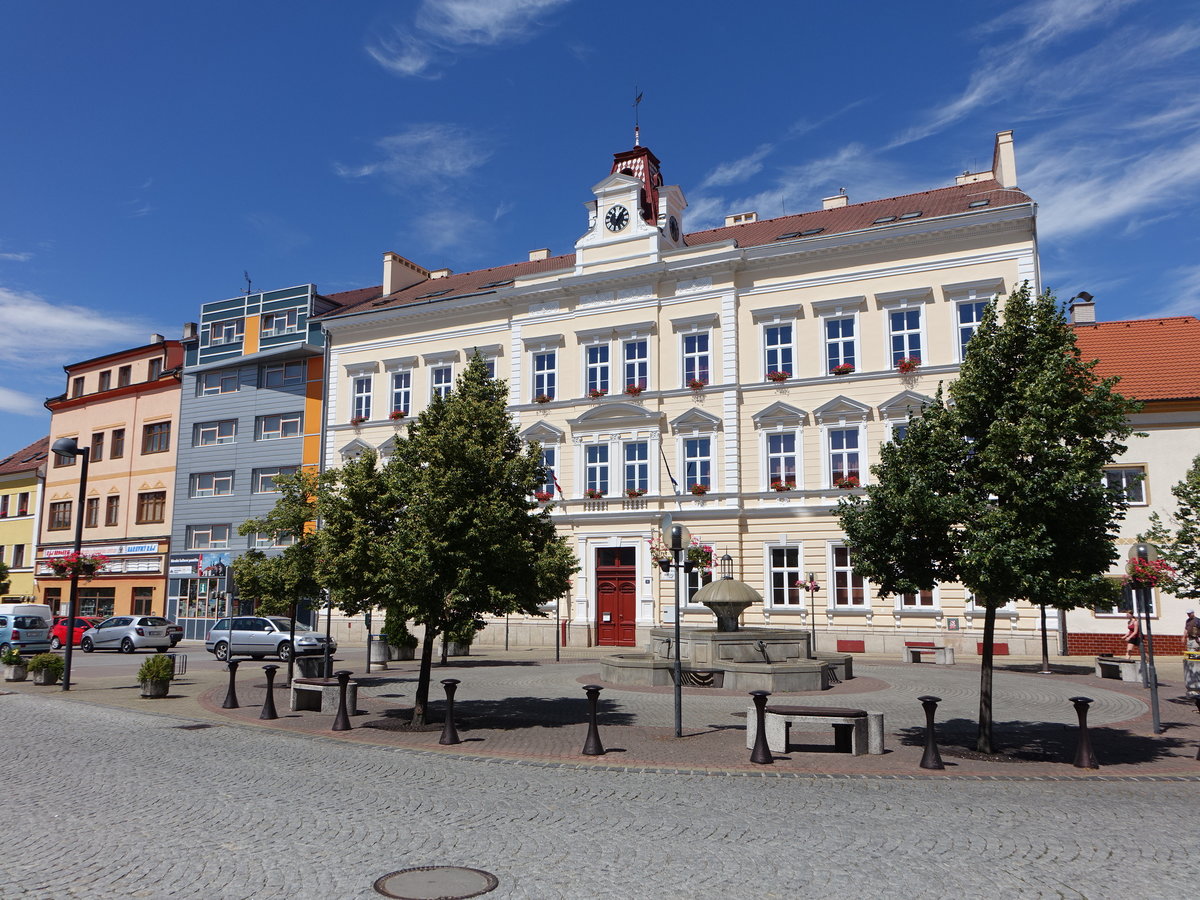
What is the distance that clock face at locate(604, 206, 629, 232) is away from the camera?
1505 inches

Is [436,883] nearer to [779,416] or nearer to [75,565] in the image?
[75,565]

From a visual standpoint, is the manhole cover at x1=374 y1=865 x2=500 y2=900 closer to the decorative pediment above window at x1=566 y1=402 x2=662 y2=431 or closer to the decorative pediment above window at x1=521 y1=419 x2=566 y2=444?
the decorative pediment above window at x1=566 y1=402 x2=662 y2=431

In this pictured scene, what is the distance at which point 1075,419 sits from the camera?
11602 millimetres

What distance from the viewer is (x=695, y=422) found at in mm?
35438

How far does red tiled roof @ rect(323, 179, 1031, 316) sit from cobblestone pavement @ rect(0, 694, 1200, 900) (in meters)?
27.8

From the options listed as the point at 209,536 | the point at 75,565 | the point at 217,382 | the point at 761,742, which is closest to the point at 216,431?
the point at 217,382

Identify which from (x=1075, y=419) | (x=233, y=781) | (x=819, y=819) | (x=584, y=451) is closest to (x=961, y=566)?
(x=1075, y=419)

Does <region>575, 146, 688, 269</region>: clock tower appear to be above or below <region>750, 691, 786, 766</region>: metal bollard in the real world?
above

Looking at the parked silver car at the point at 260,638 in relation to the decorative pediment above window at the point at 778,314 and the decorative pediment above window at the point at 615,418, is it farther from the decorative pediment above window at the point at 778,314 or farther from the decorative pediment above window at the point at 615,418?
the decorative pediment above window at the point at 778,314

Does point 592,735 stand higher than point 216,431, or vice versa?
point 216,431

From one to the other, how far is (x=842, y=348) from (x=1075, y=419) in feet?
74.7

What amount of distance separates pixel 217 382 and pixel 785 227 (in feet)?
103

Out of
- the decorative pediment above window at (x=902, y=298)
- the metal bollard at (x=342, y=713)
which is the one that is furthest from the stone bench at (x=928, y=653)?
the metal bollard at (x=342, y=713)

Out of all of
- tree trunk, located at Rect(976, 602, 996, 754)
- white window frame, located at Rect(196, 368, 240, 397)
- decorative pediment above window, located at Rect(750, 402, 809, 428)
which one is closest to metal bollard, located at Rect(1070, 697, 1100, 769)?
tree trunk, located at Rect(976, 602, 996, 754)
